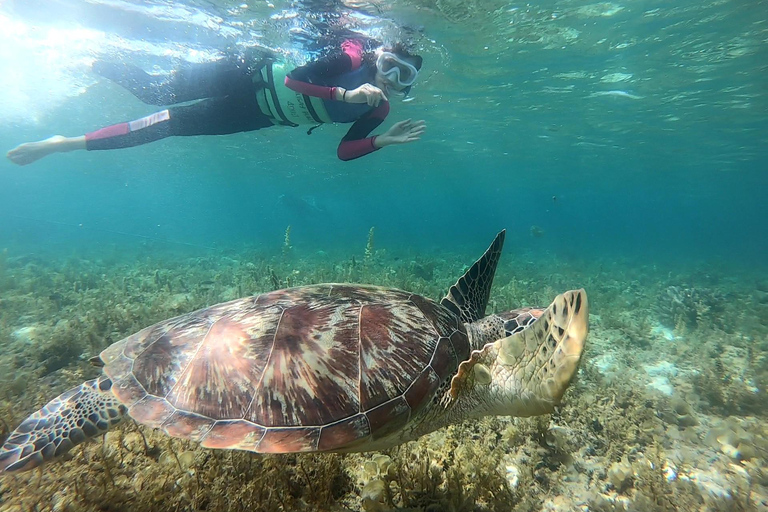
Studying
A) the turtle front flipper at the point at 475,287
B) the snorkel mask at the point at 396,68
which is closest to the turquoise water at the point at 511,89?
the snorkel mask at the point at 396,68

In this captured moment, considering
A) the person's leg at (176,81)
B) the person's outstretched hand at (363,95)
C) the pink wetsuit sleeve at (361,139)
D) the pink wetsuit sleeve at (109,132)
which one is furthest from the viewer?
the person's leg at (176,81)

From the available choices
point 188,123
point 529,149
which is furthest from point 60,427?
point 529,149

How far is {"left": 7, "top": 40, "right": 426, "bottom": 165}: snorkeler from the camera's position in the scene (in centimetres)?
499

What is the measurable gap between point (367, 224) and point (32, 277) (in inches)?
5167

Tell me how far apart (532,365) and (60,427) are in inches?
127

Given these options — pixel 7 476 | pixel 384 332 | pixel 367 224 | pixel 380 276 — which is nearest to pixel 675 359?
pixel 384 332

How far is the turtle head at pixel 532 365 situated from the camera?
5.90ft

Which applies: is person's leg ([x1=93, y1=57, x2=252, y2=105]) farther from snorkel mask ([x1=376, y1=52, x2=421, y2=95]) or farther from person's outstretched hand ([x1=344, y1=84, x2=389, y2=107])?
snorkel mask ([x1=376, y1=52, x2=421, y2=95])

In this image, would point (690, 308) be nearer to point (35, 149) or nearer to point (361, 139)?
point (361, 139)

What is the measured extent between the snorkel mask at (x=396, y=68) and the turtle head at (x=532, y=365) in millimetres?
4722

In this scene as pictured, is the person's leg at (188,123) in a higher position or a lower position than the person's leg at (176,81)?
lower

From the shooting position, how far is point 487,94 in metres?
15.8

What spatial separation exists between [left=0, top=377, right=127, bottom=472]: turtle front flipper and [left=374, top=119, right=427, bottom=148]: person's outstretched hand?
3.77m

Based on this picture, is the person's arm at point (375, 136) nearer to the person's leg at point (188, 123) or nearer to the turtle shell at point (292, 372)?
the person's leg at point (188, 123)
